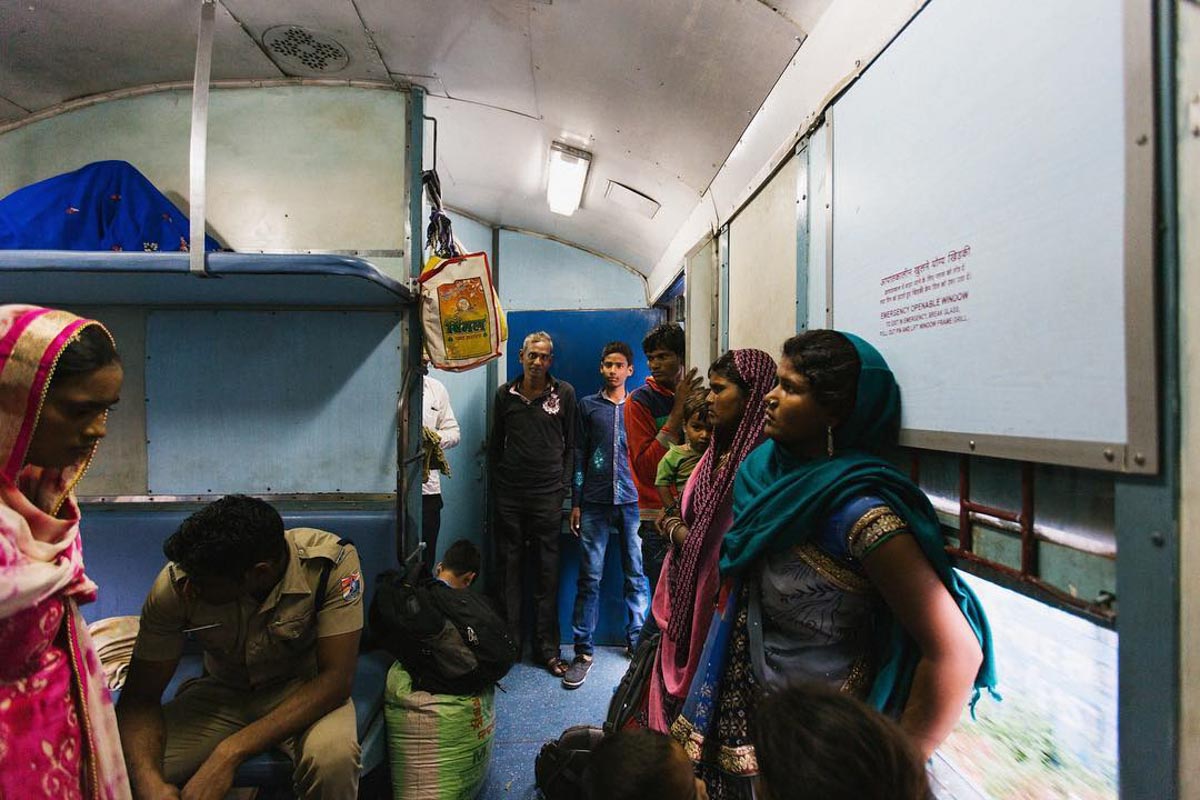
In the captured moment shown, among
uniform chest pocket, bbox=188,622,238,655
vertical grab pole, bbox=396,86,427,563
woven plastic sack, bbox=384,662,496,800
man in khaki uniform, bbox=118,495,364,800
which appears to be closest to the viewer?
man in khaki uniform, bbox=118,495,364,800

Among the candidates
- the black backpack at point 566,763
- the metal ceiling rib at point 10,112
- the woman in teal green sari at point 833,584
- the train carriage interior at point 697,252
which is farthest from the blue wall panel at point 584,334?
the woman in teal green sari at point 833,584

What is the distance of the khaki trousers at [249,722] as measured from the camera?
159 cm

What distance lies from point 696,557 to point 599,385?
2.65 m

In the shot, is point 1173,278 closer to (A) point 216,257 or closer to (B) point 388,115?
(A) point 216,257

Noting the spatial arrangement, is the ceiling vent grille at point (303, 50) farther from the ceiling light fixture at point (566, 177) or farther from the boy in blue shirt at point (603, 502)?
the boy in blue shirt at point (603, 502)

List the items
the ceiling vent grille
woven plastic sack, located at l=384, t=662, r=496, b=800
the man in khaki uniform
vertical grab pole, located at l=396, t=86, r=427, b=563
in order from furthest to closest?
vertical grab pole, located at l=396, t=86, r=427, b=563, the ceiling vent grille, woven plastic sack, located at l=384, t=662, r=496, b=800, the man in khaki uniform

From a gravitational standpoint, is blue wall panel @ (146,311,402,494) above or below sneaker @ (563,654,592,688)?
above

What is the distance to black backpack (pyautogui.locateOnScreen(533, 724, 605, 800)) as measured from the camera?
191 centimetres

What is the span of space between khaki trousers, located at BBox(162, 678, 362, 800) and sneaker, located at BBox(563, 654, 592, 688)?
5.37 ft

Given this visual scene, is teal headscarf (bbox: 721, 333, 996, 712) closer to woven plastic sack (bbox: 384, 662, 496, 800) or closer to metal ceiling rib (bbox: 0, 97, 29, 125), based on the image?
woven plastic sack (bbox: 384, 662, 496, 800)

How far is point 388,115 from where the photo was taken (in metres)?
2.47

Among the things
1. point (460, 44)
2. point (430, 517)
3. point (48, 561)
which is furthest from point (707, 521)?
point (430, 517)

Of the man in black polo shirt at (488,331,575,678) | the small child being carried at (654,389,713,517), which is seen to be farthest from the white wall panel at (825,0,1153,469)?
the man in black polo shirt at (488,331,575,678)

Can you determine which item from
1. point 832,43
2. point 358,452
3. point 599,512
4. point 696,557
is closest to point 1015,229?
point 832,43
